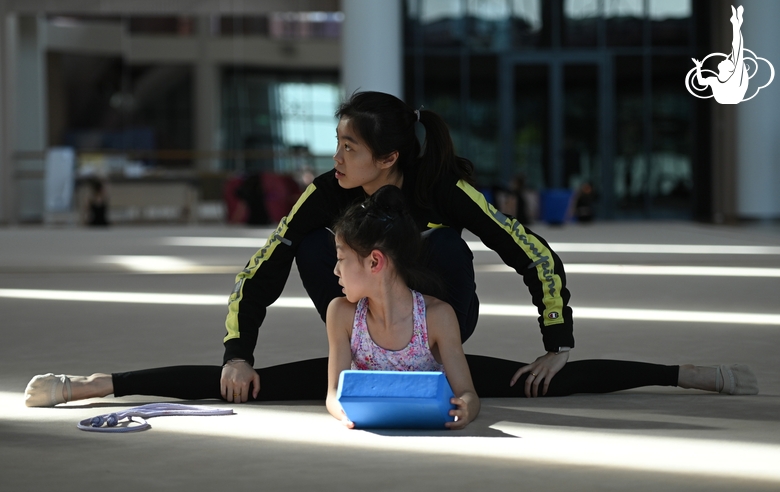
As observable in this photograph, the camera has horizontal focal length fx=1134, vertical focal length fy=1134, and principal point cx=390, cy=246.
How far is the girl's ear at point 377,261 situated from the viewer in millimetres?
2846

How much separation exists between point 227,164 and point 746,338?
17.6 meters

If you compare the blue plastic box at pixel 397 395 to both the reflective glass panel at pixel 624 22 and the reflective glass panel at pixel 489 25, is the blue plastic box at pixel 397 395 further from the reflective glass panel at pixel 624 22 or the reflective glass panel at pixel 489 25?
the reflective glass panel at pixel 624 22

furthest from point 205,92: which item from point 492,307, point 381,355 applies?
point 381,355

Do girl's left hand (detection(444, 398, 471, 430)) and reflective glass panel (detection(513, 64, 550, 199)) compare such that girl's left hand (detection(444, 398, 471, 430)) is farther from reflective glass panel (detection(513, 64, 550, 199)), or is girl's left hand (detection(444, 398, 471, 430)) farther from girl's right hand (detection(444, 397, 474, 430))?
reflective glass panel (detection(513, 64, 550, 199))

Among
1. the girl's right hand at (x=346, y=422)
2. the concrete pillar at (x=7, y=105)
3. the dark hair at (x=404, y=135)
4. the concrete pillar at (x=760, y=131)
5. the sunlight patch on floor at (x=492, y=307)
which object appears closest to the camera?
the girl's right hand at (x=346, y=422)

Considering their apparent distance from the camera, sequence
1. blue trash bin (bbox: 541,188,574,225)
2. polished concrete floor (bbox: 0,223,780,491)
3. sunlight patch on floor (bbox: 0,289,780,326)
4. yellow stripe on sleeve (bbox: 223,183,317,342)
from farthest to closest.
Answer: blue trash bin (bbox: 541,188,574,225)
sunlight patch on floor (bbox: 0,289,780,326)
yellow stripe on sleeve (bbox: 223,183,317,342)
polished concrete floor (bbox: 0,223,780,491)

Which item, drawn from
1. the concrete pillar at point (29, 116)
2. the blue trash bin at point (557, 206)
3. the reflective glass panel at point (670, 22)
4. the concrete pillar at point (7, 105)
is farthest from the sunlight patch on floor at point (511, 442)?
the concrete pillar at point (29, 116)

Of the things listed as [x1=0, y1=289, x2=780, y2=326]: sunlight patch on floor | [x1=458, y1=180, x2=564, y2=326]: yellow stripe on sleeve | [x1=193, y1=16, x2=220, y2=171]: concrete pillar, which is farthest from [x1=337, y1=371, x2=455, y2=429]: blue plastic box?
[x1=193, y1=16, x2=220, y2=171]: concrete pillar

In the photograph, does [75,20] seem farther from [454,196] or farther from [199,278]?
[454,196]

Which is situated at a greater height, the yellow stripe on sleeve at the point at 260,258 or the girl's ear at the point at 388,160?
the girl's ear at the point at 388,160

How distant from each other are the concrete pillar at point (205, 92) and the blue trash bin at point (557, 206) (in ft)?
27.7

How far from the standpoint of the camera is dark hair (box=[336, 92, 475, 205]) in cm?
308

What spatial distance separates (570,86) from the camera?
18.2 m

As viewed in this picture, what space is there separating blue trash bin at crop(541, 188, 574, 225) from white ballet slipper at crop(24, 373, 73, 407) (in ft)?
43.5
